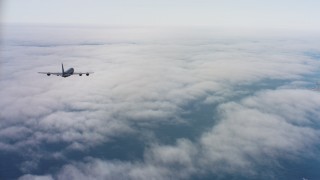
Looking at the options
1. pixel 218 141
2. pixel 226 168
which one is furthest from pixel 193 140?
pixel 226 168

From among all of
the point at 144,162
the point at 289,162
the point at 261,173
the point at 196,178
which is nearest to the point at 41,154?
the point at 144,162

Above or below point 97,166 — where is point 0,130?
above

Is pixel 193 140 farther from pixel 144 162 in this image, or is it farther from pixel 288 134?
pixel 288 134

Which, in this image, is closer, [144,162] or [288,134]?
[144,162]

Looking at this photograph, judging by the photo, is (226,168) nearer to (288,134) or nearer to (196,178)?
(196,178)

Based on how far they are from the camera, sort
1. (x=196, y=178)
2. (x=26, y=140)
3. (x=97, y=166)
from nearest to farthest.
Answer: (x=196, y=178), (x=97, y=166), (x=26, y=140)

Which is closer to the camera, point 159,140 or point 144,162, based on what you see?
point 144,162

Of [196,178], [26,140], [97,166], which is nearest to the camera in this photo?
[196,178]

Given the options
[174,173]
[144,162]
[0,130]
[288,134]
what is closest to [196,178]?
[174,173]

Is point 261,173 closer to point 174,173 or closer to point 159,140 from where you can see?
point 174,173
